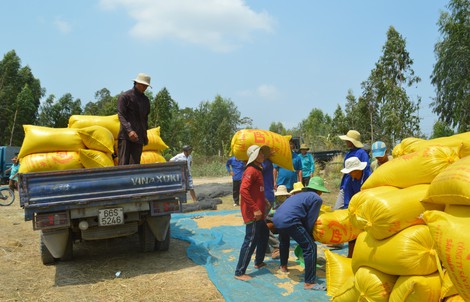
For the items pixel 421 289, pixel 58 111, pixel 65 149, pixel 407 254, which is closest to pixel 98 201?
pixel 65 149

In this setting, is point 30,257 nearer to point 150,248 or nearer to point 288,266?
point 150,248

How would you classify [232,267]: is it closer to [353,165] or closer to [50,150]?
[353,165]

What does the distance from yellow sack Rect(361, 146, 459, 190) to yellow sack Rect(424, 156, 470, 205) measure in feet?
1.39

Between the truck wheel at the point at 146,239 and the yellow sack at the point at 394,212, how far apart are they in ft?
10.8

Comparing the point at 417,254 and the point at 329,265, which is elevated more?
the point at 417,254

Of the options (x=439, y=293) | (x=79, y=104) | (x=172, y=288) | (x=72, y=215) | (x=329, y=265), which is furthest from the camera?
(x=79, y=104)

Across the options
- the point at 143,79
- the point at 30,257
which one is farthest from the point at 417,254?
the point at 30,257

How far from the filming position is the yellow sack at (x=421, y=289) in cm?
272

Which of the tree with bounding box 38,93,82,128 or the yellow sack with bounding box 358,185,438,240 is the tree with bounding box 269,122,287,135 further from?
the yellow sack with bounding box 358,185,438,240

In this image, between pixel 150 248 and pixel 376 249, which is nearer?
pixel 376 249

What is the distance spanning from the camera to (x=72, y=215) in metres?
4.65

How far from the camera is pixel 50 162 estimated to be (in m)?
5.27

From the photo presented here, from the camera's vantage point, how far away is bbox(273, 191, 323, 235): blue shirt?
4.21m

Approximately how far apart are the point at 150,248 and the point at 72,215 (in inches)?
50.5
